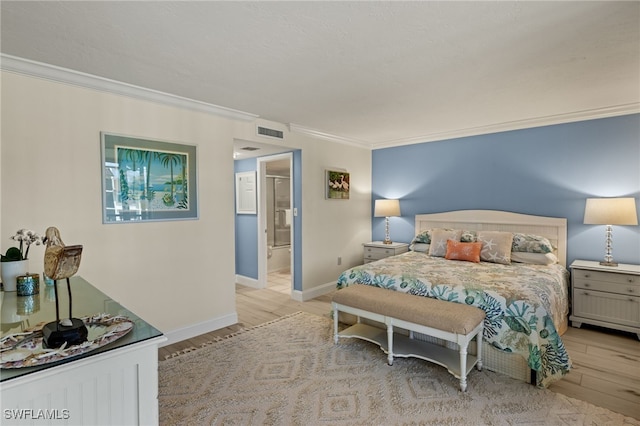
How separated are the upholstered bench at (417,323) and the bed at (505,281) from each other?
0.13 meters

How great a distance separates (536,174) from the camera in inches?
157

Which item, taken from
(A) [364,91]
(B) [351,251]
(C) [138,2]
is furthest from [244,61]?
(B) [351,251]

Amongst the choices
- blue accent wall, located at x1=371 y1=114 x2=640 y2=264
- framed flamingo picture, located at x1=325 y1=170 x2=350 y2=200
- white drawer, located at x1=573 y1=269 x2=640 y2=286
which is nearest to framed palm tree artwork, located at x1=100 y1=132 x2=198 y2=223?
framed flamingo picture, located at x1=325 y1=170 x2=350 y2=200

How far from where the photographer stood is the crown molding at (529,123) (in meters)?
3.46

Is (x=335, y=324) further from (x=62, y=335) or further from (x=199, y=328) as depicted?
(x=62, y=335)

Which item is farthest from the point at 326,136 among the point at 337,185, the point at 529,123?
the point at 529,123

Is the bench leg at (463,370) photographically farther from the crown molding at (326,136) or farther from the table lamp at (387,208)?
the crown molding at (326,136)

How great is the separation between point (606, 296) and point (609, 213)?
814 millimetres

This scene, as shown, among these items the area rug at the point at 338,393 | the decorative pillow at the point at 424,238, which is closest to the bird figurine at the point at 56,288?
the area rug at the point at 338,393

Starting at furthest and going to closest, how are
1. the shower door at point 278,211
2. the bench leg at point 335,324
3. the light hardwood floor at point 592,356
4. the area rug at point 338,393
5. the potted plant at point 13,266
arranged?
the shower door at point 278,211 → the bench leg at point 335,324 → the light hardwood floor at point 592,356 → the area rug at point 338,393 → the potted plant at point 13,266

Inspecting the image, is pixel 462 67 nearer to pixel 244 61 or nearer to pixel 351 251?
pixel 244 61

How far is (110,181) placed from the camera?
2.73m

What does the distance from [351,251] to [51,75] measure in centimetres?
408

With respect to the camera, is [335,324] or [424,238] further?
[424,238]
